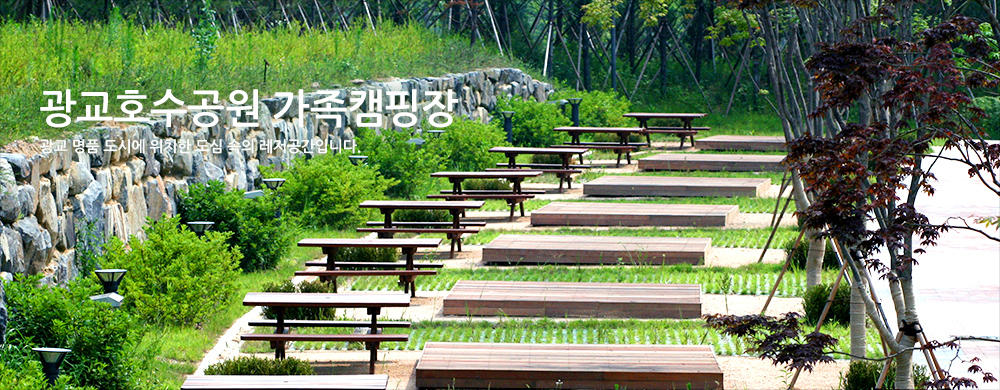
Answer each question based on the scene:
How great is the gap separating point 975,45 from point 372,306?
12.0 feet

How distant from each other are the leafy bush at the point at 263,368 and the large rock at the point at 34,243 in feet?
4.94

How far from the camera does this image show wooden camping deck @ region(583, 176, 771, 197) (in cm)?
1516

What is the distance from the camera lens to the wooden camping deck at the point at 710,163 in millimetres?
18047

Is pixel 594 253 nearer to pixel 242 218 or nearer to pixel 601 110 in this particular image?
pixel 242 218

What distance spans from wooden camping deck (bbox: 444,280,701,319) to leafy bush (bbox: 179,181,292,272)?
2.17 metres

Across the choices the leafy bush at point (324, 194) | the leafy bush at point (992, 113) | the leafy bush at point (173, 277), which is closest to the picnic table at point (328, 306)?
the leafy bush at point (173, 277)

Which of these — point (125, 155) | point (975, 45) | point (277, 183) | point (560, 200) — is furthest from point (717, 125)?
point (975, 45)

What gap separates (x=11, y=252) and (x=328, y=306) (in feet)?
6.19

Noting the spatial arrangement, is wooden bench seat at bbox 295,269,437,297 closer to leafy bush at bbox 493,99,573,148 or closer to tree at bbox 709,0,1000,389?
tree at bbox 709,0,1000,389

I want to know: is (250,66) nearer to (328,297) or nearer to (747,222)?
(747,222)

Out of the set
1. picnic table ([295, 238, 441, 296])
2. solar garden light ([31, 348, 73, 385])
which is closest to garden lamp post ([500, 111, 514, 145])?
picnic table ([295, 238, 441, 296])

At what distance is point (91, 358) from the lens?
233 inches

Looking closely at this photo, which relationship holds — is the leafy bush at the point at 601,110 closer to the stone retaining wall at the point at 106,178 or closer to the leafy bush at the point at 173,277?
the stone retaining wall at the point at 106,178

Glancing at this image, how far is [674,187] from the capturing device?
49.8 ft
